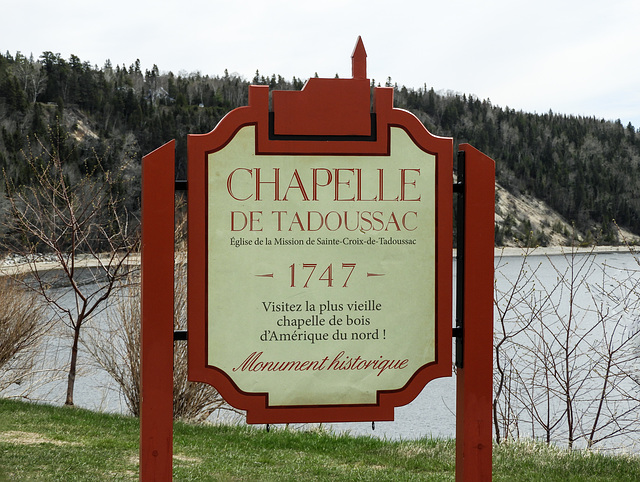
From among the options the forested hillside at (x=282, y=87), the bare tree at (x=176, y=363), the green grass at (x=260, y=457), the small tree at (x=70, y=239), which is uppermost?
the forested hillside at (x=282, y=87)

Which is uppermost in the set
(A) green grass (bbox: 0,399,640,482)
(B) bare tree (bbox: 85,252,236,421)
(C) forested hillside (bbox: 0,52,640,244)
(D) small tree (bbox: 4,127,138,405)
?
(C) forested hillside (bbox: 0,52,640,244)

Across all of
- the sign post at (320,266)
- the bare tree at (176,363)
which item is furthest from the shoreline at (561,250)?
the bare tree at (176,363)

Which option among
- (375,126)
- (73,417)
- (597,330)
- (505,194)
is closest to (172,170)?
(375,126)

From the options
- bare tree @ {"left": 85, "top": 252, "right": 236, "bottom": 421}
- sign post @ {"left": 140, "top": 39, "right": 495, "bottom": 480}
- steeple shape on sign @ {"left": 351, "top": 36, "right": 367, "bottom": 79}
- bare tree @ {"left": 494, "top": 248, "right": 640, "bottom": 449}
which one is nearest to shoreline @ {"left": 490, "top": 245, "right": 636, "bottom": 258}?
bare tree @ {"left": 494, "top": 248, "right": 640, "bottom": 449}

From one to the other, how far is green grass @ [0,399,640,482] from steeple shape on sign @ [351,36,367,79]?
115 inches

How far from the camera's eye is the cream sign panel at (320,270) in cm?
332

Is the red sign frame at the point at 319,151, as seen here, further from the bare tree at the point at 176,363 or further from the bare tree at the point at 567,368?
the bare tree at the point at 176,363

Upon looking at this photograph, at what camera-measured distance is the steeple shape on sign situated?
3506mm

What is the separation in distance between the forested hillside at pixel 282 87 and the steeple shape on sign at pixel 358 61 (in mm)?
51979

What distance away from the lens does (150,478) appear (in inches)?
129

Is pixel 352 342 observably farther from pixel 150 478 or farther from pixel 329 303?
pixel 150 478

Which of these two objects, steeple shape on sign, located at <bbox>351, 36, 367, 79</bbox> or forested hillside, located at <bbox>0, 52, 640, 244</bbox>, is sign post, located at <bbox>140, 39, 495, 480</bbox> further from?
forested hillside, located at <bbox>0, 52, 640, 244</bbox>

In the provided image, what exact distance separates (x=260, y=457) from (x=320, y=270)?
9.78 feet

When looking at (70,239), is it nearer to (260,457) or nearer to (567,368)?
(260,457)
